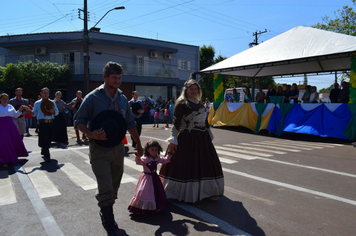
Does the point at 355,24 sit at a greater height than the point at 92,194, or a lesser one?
greater

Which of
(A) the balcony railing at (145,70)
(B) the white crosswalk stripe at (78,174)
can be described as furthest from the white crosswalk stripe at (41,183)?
(A) the balcony railing at (145,70)

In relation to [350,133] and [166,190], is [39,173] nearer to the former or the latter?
[166,190]

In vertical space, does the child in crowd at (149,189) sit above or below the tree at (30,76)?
below

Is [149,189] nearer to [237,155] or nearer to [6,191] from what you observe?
[6,191]

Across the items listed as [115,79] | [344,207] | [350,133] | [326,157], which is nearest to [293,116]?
[350,133]

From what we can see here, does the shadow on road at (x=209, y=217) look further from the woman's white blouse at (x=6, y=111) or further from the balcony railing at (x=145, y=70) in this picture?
the balcony railing at (x=145, y=70)

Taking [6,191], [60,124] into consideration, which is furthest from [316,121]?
[6,191]

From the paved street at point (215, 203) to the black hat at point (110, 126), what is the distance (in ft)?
3.72

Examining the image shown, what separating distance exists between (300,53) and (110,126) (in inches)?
510

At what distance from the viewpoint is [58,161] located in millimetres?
7617

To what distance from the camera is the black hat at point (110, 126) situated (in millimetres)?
3225

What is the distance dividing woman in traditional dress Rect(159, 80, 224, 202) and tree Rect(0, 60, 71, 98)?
24900 mm

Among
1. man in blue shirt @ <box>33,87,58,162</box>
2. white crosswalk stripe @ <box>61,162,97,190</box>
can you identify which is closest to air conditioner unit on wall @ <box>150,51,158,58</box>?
man in blue shirt @ <box>33,87,58,162</box>

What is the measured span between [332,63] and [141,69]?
19.6 metres
